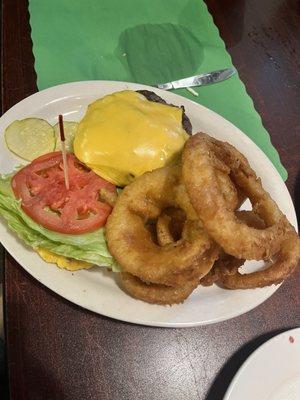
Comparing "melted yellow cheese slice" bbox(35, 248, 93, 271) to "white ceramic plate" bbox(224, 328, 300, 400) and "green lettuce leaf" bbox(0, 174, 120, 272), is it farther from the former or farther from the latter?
Result: "white ceramic plate" bbox(224, 328, 300, 400)

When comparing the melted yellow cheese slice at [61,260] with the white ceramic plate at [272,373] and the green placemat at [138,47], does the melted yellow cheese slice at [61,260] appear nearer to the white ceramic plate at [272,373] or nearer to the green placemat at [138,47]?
the white ceramic plate at [272,373]

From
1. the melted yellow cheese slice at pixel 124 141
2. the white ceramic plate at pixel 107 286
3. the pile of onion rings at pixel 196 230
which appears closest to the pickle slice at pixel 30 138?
the white ceramic plate at pixel 107 286

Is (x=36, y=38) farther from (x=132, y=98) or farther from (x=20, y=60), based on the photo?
(x=132, y=98)

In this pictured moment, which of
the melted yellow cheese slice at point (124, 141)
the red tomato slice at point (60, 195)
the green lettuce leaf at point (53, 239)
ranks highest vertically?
the melted yellow cheese slice at point (124, 141)

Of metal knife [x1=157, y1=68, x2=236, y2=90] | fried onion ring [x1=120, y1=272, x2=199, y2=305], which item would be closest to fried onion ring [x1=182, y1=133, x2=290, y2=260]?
fried onion ring [x1=120, y1=272, x2=199, y2=305]

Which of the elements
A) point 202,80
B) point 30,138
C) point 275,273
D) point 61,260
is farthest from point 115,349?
point 202,80

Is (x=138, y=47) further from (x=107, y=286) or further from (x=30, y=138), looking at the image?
(x=107, y=286)
